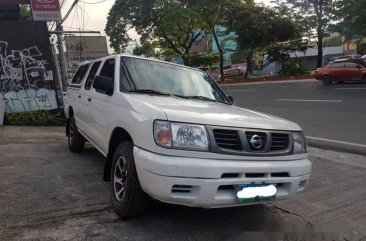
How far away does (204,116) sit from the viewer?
11.9 ft

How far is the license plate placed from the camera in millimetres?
3504

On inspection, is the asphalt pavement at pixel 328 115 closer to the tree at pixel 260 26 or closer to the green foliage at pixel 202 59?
the tree at pixel 260 26

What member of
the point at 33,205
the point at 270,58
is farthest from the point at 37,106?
the point at 270,58

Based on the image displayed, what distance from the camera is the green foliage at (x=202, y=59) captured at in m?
41.1

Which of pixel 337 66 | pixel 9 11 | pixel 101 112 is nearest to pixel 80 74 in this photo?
pixel 101 112

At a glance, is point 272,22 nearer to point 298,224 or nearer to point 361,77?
point 361,77

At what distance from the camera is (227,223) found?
404 cm

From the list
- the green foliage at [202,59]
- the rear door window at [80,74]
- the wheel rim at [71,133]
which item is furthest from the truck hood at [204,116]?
the green foliage at [202,59]

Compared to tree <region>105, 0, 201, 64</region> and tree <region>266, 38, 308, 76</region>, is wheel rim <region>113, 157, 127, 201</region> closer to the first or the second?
tree <region>105, 0, 201, 64</region>

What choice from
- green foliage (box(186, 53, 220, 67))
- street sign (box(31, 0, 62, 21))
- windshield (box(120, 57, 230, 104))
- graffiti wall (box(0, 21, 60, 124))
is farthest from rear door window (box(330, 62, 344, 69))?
windshield (box(120, 57, 230, 104))

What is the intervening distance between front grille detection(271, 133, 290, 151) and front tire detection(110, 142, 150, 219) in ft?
4.38

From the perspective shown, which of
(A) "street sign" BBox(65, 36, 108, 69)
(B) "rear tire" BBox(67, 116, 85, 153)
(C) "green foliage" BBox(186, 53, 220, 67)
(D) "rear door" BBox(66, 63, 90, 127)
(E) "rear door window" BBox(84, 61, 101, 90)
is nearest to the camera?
(E) "rear door window" BBox(84, 61, 101, 90)

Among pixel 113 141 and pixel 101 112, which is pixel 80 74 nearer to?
pixel 101 112

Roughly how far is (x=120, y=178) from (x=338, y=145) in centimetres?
508
